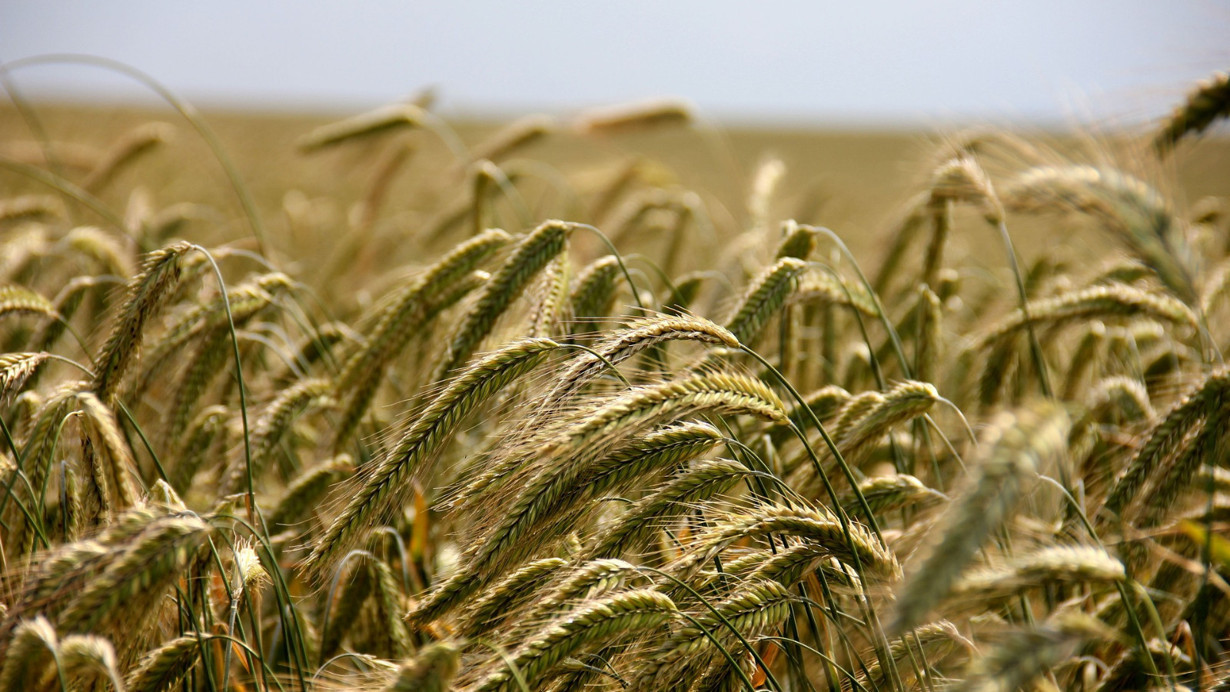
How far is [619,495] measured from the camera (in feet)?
4.75

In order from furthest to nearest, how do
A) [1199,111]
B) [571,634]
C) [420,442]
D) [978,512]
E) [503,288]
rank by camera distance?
[1199,111], [503,288], [420,442], [571,634], [978,512]

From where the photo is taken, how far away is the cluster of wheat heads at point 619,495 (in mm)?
1085

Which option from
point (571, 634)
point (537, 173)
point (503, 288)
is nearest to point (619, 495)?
point (571, 634)

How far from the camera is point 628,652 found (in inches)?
54.1

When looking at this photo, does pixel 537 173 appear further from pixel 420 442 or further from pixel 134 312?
pixel 420 442

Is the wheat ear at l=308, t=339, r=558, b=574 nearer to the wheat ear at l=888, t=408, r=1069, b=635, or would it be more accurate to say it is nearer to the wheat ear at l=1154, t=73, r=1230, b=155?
the wheat ear at l=888, t=408, r=1069, b=635

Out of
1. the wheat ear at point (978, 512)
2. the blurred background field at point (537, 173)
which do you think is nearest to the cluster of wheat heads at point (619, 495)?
the wheat ear at point (978, 512)

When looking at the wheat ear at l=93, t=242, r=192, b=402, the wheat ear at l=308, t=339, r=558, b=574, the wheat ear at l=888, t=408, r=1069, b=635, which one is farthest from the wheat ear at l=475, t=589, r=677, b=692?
the wheat ear at l=93, t=242, r=192, b=402

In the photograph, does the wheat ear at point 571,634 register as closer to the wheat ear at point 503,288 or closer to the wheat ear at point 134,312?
the wheat ear at point 503,288

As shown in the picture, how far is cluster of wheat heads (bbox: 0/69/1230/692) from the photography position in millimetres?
1085

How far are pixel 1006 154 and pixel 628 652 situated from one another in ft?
5.49

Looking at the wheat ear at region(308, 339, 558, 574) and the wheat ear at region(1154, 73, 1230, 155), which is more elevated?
the wheat ear at region(1154, 73, 1230, 155)

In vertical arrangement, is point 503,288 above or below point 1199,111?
below

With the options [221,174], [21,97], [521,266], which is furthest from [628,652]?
[221,174]
